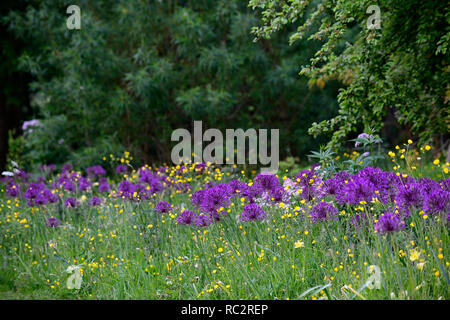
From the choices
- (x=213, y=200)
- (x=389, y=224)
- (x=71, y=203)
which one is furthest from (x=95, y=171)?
(x=389, y=224)

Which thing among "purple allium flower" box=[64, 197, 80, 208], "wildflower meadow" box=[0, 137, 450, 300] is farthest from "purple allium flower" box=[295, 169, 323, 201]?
"purple allium flower" box=[64, 197, 80, 208]

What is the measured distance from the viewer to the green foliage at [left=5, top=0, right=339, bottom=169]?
928 centimetres

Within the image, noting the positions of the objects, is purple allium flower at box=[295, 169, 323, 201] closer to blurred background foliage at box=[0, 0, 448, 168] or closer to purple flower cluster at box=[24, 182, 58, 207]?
purple flower cluster at box=[24, 182, 58, 207]

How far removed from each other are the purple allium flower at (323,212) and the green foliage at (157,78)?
532cm

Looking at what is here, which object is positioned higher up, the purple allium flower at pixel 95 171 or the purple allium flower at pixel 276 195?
the purple allium flower at pixel 95 171

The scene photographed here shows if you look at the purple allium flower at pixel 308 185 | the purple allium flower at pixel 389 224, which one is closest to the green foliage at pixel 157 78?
the purple allium flower at pixel 308 185

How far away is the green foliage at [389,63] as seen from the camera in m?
5.67

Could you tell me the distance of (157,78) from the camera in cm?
914

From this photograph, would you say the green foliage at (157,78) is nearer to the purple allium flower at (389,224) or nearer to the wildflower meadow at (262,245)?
the wildflower meadow at (262,245)

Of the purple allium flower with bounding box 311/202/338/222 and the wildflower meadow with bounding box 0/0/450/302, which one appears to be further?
the purple allium flower with bounding box 311/202/338/222

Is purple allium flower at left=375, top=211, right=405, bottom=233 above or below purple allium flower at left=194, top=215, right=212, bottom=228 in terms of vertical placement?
above

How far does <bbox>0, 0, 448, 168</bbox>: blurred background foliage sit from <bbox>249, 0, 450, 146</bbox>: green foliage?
9.41ft

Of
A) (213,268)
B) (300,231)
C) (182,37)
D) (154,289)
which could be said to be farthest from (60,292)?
(182,37)

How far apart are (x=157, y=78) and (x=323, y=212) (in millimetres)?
5957
